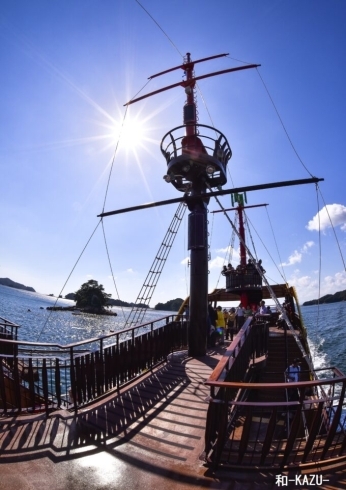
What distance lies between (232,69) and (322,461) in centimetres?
1281

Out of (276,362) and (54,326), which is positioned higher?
(276,362)

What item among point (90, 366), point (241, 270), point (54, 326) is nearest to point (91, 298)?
point (54, 326)

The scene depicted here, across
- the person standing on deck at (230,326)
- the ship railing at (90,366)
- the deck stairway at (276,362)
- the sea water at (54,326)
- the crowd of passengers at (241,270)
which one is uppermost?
the crowd of passengers at (241,270)

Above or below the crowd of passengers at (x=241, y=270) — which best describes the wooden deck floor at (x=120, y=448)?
below

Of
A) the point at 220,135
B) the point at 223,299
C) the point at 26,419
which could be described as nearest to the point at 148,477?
the point at 26,419

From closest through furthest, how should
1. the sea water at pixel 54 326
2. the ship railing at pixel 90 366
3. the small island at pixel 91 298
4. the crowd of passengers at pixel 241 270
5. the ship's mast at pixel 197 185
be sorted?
1. the ship railing at pixel 90 366
2. the ship's mast at pixel 197 185
3. the crowd of passengers at pixel 241 270
4. the sea water at pixel 54 326
5. the small island at pixel 91 298

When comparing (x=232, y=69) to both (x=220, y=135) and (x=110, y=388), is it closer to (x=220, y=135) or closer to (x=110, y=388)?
(x=220, y=135)

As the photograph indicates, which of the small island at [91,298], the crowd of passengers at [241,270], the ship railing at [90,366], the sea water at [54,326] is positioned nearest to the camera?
the ship railing at [90,366]

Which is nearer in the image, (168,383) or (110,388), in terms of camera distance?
(110,388)


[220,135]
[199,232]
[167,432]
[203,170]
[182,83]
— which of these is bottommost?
[167,432]

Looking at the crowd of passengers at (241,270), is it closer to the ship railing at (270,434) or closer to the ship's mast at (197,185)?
the ship's mast at (197,185)

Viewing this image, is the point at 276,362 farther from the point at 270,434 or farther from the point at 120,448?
the point at 120,448

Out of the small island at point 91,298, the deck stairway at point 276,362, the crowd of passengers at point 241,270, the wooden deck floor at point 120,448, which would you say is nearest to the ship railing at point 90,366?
the wooden deck floor at point 120,448

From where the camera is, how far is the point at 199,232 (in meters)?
10.9
